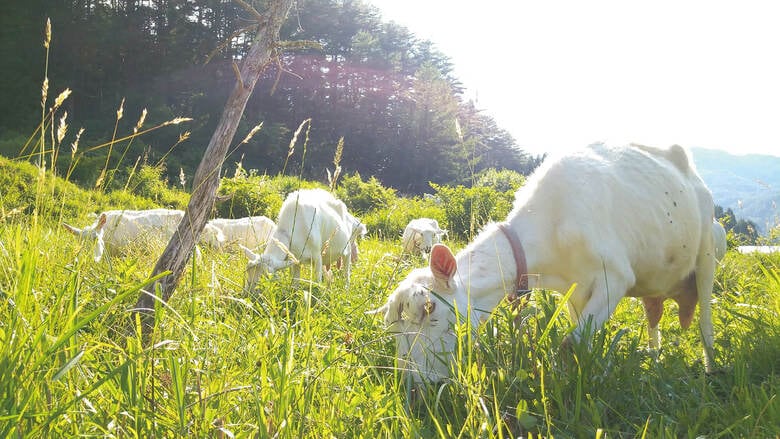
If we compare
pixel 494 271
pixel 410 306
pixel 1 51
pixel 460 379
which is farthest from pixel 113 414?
pixel 1 51

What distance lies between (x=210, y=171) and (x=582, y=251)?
2.14 metres

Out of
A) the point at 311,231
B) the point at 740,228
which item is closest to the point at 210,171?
the point at 311,231

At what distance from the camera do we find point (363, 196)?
18109 mm

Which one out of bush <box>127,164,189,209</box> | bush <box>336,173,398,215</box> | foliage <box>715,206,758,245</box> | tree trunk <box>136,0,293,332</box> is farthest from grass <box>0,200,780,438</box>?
bush <box>336,173,398,215</box>

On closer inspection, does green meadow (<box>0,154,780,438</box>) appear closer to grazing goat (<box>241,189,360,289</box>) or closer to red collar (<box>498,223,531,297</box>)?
red collar (<box>498,223,531,297</box>)

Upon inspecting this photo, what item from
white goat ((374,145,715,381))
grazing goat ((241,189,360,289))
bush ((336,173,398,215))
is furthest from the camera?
bush ((336,173,398,215))

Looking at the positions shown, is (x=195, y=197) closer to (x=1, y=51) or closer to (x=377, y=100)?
(x=1, y=51)

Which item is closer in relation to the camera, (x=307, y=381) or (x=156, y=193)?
(x=307, y=381)

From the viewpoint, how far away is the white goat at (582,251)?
294cm

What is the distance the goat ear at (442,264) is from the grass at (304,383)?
1.27 feet

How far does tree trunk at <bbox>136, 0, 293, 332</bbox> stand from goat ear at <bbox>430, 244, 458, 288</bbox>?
3.98ft

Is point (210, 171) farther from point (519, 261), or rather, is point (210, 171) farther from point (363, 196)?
point (363, 196)

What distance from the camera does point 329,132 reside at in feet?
141

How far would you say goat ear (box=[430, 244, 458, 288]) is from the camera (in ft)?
9.76
